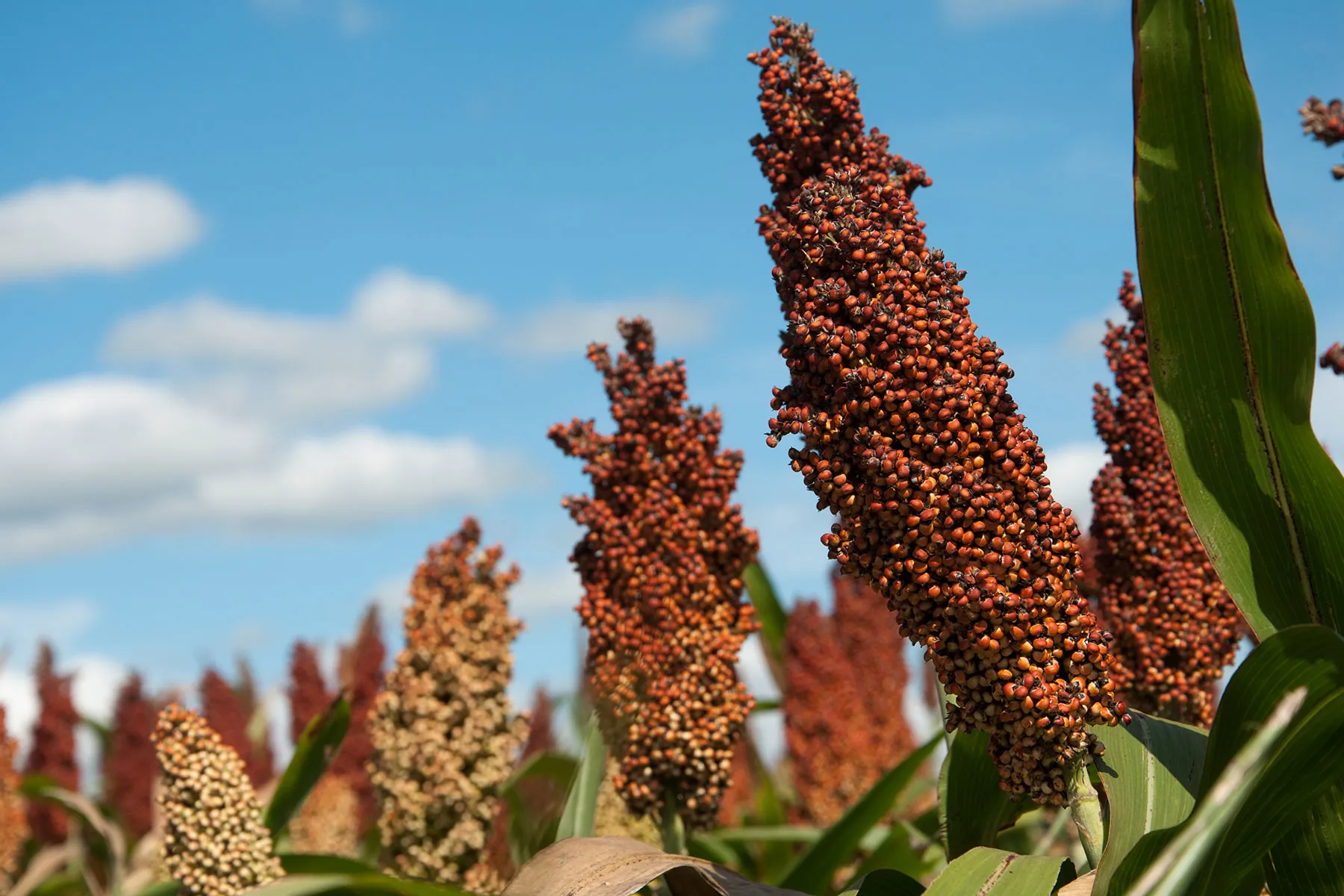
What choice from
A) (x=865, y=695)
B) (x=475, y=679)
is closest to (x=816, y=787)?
(x=865, y=695)

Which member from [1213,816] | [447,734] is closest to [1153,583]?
[1213,816]

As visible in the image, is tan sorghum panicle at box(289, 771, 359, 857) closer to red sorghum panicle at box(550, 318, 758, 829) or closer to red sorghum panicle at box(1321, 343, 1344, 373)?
red sorghum panicle at box(550, 318, 758, 829)

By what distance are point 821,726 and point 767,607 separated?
2.56m

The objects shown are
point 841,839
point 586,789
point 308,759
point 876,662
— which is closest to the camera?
point 586,789

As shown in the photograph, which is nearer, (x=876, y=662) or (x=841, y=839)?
(x=841, y=839)

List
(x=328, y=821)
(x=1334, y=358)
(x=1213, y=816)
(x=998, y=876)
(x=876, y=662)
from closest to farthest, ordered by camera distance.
Answer: (x=1213, y=816), (x=998, y=876), (x=1334, y=358), (x=876, y=662), (x=328, y=821)

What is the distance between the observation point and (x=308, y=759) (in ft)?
13.8

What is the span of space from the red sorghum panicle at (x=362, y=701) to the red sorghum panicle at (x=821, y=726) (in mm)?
4632

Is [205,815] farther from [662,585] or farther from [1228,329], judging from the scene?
[1228,329]

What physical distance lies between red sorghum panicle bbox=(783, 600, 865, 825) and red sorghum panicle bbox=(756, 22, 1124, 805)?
6.75 meters

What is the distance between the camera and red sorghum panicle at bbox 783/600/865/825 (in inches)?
350

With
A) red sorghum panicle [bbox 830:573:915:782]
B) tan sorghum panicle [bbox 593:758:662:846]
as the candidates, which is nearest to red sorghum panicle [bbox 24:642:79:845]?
red sorghum panicle [bbox 830:573:915:782]

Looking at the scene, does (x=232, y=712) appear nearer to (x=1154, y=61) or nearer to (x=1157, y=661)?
→ (x=1157, y=661)

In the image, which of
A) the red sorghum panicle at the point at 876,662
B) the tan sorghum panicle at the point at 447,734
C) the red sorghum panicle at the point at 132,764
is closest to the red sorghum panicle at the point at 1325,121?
the tan sorghum panicle at the point at 447,734
